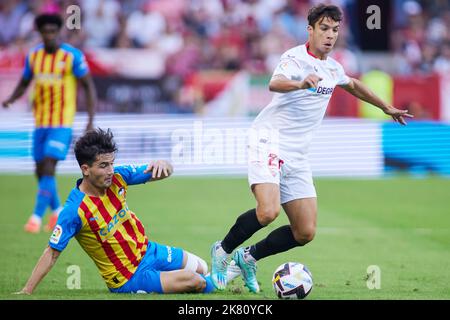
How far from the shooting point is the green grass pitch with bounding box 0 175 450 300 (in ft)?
23.2

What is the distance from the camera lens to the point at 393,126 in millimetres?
16391

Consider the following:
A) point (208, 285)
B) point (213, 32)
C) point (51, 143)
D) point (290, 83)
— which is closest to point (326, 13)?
point (290, 83)

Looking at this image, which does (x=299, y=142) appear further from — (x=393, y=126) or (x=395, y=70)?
(x=395, y=70)

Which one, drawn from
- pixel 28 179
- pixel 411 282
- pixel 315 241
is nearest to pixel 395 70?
pixel 28 179

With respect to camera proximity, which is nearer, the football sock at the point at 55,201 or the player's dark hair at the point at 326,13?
the player's dark hair at the point at 326,13

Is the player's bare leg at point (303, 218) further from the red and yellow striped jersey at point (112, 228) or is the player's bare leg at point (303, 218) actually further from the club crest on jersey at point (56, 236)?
the club crest on jersey at point (56, 236)

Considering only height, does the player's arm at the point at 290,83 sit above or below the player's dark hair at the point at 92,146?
above

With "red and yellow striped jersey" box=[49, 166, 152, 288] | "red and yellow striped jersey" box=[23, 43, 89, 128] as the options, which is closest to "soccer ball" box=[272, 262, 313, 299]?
"red and yellow striped jersey" box=[49, 166, 152, 288]

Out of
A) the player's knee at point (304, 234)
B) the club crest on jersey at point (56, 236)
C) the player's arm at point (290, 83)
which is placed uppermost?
the player's arm at point (290, 83)

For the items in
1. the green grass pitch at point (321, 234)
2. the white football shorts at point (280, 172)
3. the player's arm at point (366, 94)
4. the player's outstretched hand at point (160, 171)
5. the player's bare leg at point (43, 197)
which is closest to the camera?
the player's outstretched hand at point (160, 171)

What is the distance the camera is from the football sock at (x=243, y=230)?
690 cm

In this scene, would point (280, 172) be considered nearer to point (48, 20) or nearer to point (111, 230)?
point (111, 230)

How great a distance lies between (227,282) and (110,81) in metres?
10.9

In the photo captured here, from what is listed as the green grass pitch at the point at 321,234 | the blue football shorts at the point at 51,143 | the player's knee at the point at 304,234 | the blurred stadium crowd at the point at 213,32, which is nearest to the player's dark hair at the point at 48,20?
the blue football shorts at the point at 51,143
